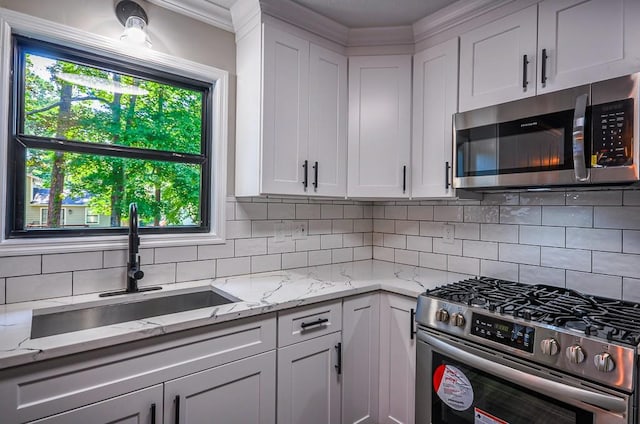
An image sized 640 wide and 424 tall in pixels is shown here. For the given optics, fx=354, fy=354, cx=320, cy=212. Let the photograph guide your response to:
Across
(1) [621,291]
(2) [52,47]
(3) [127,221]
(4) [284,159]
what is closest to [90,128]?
(2) [52,47]

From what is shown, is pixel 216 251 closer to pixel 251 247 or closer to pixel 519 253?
pixel 251 247

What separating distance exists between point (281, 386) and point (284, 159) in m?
1.15

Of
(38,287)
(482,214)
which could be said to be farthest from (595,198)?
(38,287)

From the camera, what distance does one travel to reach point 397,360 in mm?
1910

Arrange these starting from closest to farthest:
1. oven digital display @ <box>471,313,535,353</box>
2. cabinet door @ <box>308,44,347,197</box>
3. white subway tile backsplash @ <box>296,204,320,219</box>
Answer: oven digital display @ <box>471,313,535,353</box> < cabinet door @ <box>308,44,347,197</box> < white subway tile backsplash @ <box>296,204,320,219</box>

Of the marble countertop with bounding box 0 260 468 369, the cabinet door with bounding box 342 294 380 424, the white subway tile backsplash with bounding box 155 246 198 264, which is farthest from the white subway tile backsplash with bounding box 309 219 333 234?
the white subway tile backsplash with bounding box 155 246 198 264

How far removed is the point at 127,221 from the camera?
71.6 inches

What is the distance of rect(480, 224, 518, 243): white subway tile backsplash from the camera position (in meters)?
→ 2.03

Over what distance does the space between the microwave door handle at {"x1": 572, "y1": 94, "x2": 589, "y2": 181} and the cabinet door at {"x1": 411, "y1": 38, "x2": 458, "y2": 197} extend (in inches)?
23.9

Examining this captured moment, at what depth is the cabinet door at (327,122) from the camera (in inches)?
82.6

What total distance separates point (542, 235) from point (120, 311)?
2169mm

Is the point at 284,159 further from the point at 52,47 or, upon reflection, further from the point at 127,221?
the point at 52,47

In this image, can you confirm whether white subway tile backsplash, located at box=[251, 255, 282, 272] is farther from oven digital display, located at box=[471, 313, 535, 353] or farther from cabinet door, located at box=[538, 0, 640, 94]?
cabinet door, located at box=[538, 0, 640, 94]

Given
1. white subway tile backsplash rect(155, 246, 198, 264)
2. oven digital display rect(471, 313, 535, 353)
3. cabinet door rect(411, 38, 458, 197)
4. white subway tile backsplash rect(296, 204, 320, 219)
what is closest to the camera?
oven digital display rect(471, 313, 535, 353)
